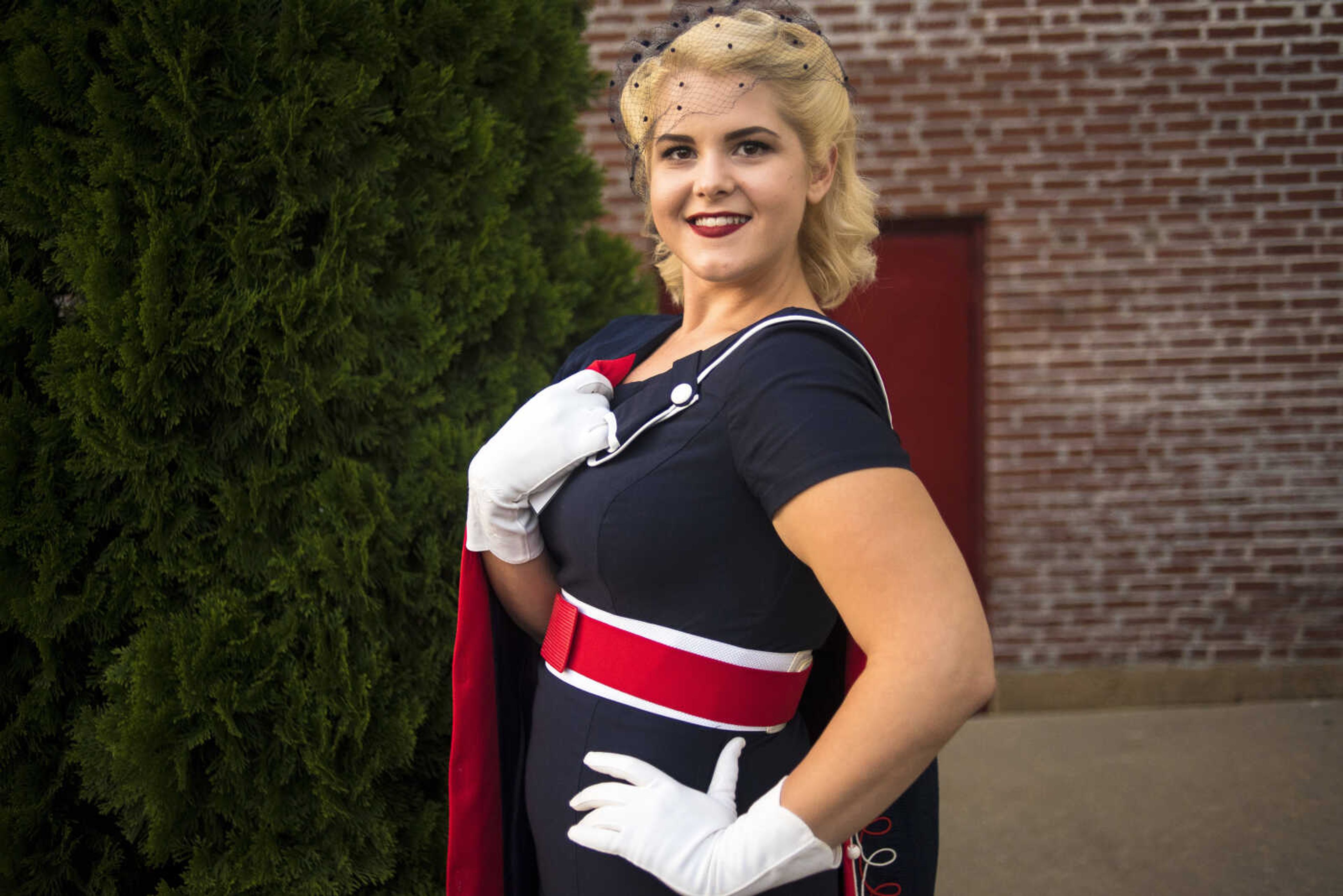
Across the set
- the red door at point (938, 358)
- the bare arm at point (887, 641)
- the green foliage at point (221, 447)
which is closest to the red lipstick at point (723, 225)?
the bare arm at point (887, 641)

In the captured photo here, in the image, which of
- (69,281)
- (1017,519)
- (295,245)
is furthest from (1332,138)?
(69,281)

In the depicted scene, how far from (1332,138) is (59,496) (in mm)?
5526

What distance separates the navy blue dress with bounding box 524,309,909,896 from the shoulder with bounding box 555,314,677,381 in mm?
277

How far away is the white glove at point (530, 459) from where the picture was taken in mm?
1382

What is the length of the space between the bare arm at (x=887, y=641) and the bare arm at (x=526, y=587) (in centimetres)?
56

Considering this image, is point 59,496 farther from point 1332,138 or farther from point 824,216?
point 1332,138

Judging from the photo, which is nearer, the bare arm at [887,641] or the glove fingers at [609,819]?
the bare arm at [887,641]

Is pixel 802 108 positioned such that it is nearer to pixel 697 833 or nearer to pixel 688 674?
pixel 688 674

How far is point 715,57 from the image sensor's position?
A: 138 centimetres

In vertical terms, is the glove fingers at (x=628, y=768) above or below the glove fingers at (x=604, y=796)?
above

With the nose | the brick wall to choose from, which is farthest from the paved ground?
the nose

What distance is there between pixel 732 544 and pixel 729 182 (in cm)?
48

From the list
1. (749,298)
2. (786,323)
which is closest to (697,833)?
(786,323)

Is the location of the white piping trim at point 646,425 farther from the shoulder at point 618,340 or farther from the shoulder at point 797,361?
the shoulder at point 618,340
